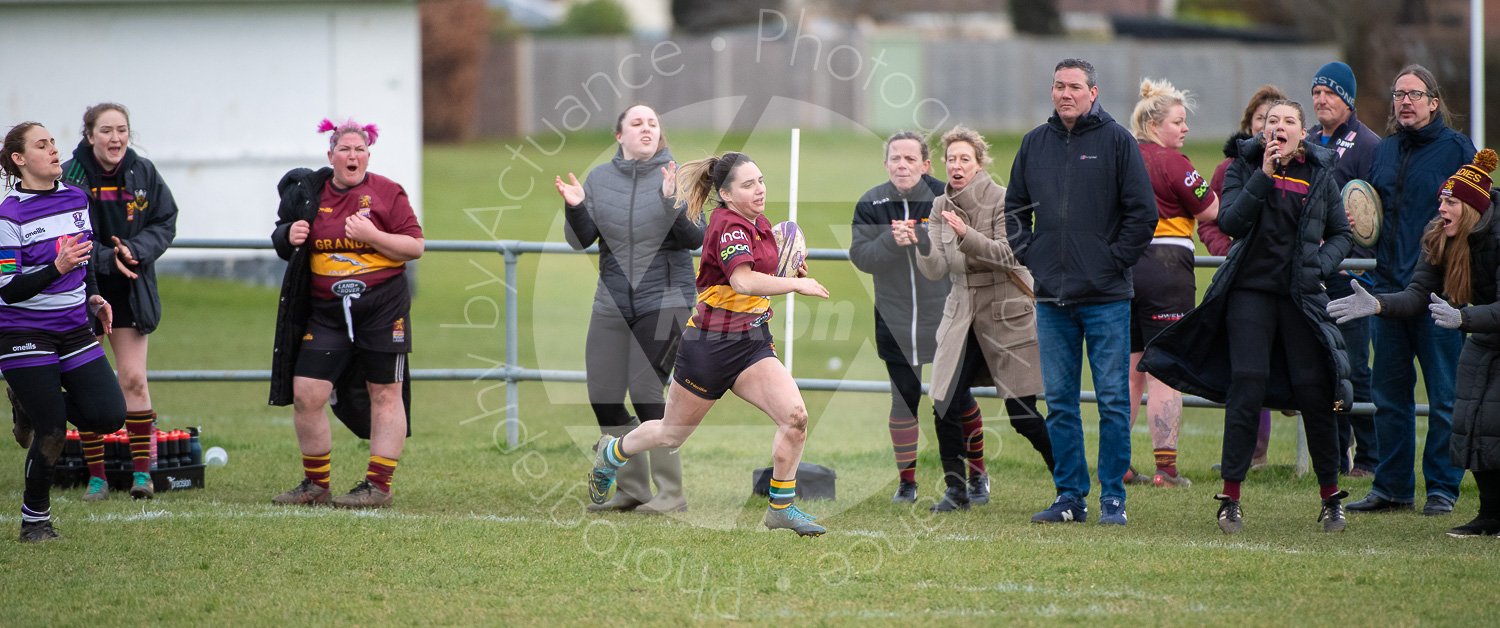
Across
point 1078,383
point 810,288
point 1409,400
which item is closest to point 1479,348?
point 1409,400

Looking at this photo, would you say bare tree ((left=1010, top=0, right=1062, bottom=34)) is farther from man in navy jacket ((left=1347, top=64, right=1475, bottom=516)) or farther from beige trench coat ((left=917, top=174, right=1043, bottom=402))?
beige trench coat ((left=917, top=174, right=1043, bottom=402))

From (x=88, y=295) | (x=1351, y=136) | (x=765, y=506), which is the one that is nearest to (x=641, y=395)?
(x=765, y=506)

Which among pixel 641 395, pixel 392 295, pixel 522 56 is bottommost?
pixel 641 395

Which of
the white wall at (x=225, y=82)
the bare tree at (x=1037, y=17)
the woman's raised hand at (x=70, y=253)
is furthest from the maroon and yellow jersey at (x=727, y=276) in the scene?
the bare tree at (x=1037, y=17)

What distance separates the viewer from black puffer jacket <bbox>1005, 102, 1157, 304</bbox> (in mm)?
7000

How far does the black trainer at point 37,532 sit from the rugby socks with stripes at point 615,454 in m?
2.46

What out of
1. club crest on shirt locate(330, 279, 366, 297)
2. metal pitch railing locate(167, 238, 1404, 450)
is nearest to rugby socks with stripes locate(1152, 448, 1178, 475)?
metal pitch railing locate(167, 238, 1404, 450)

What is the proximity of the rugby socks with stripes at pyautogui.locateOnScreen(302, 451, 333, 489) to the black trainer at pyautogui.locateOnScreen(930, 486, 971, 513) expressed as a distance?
308cm

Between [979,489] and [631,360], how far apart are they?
6.39ft

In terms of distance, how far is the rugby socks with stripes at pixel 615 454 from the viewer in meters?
7.18

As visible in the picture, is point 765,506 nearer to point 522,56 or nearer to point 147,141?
point 147,141

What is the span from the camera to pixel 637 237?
25.0ft

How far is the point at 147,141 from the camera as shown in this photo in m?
18.8

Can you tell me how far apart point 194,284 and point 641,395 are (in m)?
13.6
